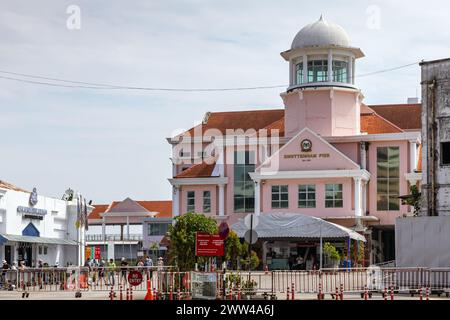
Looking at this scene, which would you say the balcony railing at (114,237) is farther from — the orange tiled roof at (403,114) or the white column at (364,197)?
the white column at (364,197)

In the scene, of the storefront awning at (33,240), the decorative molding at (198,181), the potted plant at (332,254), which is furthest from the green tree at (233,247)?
the decorative molding at (198,181)

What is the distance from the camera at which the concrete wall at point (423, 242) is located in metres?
37.5

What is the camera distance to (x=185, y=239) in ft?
117

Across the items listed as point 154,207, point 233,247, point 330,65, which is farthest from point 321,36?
point 154,207

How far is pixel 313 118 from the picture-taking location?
2840 inches

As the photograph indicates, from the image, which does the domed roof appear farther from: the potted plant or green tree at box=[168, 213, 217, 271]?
green tree at box=[168, 213, 217, 271]

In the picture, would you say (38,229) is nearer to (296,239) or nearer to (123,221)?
(296,239)

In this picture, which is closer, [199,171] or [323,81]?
[323,81]

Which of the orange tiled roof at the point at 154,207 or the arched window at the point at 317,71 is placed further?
the orange tiled roof at the point at 154,207

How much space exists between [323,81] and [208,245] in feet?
139

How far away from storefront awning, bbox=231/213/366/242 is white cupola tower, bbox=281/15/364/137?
35.4ft

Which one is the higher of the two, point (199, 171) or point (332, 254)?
point (199, 171)

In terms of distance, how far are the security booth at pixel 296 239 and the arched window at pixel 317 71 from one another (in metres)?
12.6
